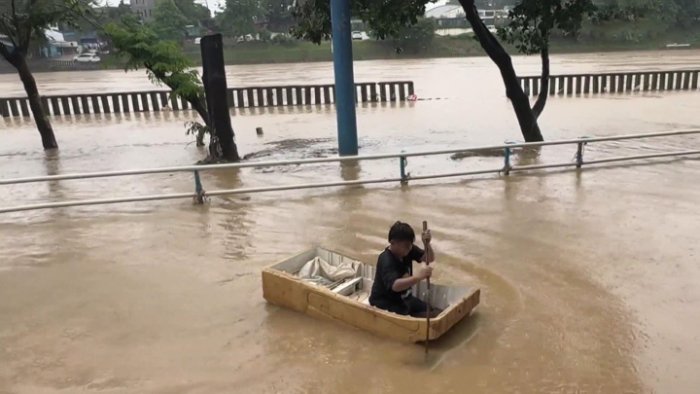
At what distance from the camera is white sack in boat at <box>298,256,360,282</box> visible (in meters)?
5.38

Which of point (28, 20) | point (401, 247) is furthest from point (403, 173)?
point (28, 20)

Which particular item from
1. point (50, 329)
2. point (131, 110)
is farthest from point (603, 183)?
point (131, 110)

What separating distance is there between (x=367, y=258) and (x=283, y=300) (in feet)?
4.77

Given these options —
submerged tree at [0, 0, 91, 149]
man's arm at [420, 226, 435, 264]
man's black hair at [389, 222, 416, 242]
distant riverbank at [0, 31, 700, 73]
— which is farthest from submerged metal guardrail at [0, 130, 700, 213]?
distant riverbank at [0, 31, 700, 73]

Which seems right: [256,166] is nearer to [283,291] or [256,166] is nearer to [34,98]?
[283,291]

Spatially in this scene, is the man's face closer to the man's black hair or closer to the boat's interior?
the man's black hair

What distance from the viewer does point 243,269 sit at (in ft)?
20.1

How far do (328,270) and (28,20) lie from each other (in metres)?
11.6

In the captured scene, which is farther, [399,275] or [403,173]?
[403,173]

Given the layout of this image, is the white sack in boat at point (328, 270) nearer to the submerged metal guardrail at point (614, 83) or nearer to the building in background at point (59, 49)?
the submerged metal guardrail at point (614, 83)

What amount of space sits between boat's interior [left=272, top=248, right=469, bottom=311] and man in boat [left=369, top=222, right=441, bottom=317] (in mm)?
162

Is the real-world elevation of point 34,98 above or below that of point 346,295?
above

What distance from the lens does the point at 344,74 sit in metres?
11.4

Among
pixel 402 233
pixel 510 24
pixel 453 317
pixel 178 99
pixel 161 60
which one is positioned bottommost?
pixel 453 317
